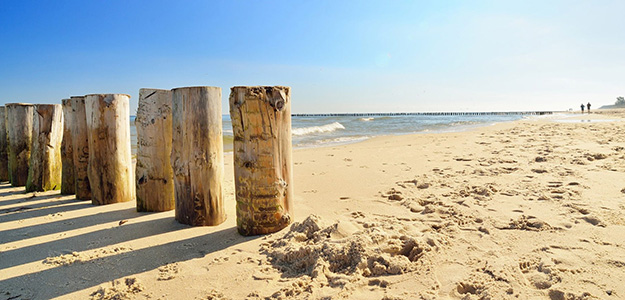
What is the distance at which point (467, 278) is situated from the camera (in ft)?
7.34

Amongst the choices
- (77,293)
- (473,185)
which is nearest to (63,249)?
(77,293)

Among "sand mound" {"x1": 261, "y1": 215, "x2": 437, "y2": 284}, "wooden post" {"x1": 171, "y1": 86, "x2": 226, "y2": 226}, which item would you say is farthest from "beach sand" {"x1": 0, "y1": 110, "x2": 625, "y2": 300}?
"wooden post" {"x1": 171, "y1": 86, "x2": 226, "y2": 226}

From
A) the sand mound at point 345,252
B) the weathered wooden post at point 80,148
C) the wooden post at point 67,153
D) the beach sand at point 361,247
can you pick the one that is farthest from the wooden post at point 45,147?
the sand mound at point 345,252

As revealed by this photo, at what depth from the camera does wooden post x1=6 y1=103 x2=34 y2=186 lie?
591cm

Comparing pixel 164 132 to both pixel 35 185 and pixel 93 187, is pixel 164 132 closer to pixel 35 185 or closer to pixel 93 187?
pixel 93 187

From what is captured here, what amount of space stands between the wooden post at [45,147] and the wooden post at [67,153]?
1.88ft

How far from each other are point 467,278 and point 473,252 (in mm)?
427

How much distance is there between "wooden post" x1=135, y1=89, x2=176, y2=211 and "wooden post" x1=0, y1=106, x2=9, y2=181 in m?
4.64

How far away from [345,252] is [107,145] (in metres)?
3.64

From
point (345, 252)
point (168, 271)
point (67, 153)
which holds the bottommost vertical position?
point (168, 271)

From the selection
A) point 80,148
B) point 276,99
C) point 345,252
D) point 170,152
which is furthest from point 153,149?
point 345,252

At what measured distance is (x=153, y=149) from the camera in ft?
13.4

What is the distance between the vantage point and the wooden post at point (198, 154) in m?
3.41

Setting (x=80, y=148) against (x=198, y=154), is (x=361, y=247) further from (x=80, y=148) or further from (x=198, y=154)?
(x=80, y=148)
